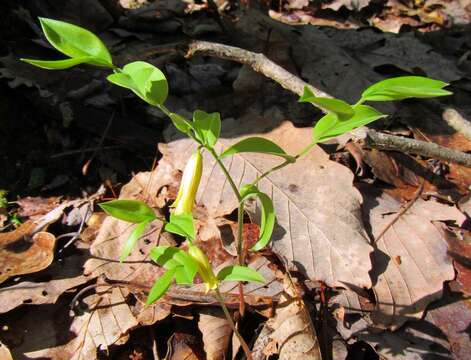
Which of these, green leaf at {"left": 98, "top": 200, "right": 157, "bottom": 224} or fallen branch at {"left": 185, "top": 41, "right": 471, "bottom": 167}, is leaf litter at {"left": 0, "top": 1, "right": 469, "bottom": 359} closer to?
fallen branch at {"left": 185, "top": 41, "right": 471, "bottom": 167}

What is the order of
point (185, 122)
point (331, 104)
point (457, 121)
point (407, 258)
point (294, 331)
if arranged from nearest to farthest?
point (331, 104) < point (185, 122) < point (294, 331) < point (407, 258) < point (457, 121)

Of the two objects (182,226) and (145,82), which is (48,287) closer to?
(182,226)

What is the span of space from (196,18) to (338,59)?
128 cm

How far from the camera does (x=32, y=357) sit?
6.51 feet

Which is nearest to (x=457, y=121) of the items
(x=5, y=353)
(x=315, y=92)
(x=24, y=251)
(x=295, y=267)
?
(x=315, y=92)

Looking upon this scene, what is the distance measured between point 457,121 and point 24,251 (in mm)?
2591

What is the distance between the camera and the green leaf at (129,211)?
137 cm

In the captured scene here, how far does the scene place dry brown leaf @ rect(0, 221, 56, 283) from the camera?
2.23m

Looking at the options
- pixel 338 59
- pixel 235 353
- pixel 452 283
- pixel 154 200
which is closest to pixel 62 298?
pixel 154 200

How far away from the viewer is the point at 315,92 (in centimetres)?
234

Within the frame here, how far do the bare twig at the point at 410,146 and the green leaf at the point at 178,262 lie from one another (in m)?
1.21

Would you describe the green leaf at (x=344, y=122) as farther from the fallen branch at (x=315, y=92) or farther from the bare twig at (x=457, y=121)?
the bare twig at (x=457, y=121)

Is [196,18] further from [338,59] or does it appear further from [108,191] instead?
[108,191]

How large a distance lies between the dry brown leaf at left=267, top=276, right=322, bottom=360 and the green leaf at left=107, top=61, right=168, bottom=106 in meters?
1.06
